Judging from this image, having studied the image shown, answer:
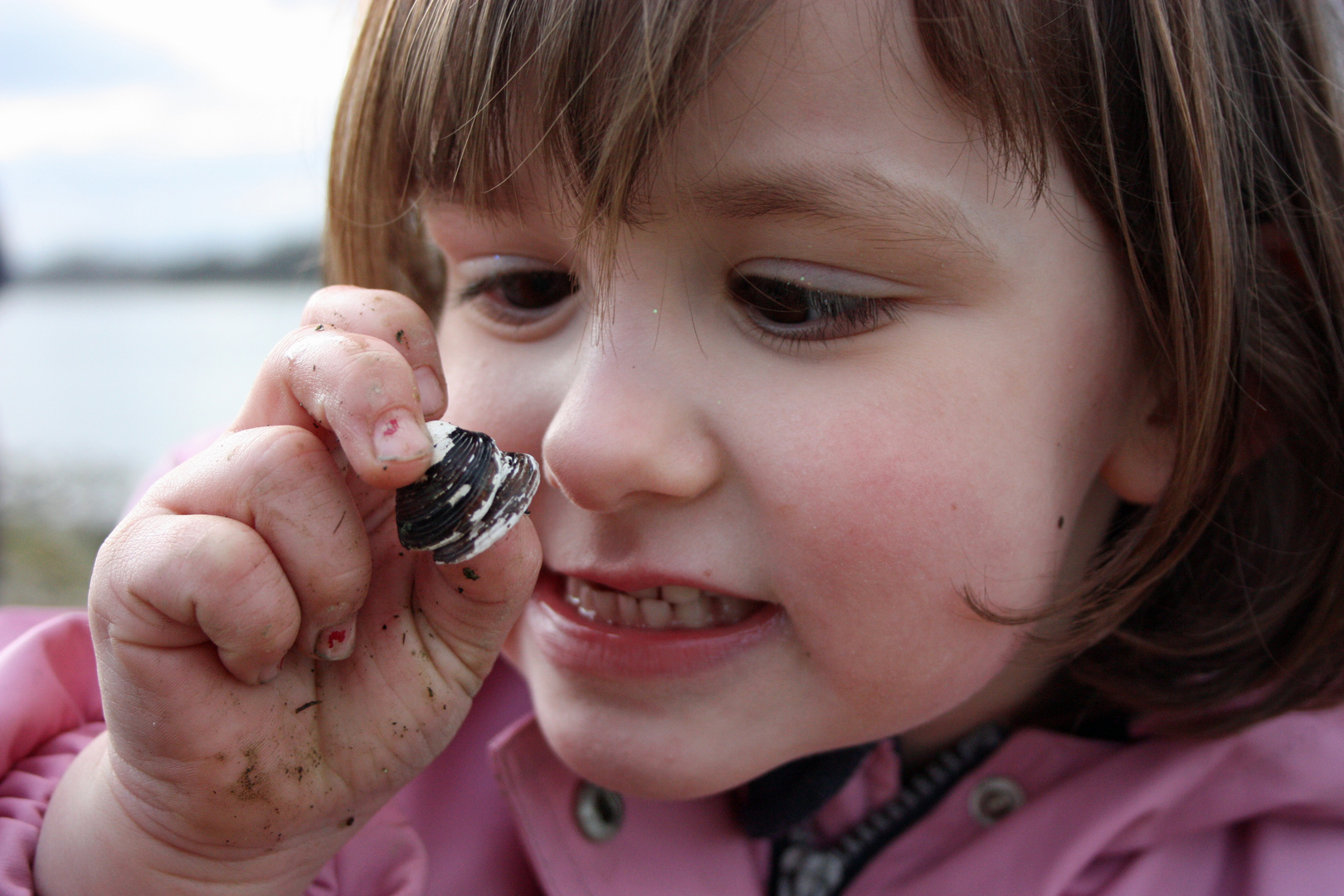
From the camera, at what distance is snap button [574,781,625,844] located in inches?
60.4

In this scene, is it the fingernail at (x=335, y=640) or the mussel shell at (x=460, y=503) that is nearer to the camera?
the mussel shell at (x=460, y=503)

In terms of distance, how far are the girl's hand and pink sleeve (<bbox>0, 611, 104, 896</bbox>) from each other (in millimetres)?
36

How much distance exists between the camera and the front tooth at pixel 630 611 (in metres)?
1.31

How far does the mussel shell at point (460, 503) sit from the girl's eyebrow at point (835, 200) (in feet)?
1.19

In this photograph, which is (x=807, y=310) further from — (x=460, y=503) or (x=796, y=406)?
(x=460, y=503)

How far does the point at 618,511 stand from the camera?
3.90ft

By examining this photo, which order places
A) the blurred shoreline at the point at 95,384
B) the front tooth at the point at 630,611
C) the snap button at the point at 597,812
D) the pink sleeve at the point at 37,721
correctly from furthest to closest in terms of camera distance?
the blurred shoreline at the point at 95,384 < the snap button at the point at 597,812 < the front tooth at the point at 630,611 < the pink sleeve at the point at 37,721

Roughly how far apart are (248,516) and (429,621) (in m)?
0.25

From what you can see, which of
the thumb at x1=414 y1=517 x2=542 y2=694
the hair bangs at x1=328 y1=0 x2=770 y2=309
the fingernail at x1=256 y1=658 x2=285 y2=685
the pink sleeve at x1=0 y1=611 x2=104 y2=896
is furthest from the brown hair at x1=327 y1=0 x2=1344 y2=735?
the pink sleeve at x1=0 y1=611 x2=104 y2=896

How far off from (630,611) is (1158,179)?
0.84m

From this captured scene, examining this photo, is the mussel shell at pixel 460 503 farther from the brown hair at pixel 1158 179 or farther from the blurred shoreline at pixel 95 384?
the blurred shoreline at pixel 95 384

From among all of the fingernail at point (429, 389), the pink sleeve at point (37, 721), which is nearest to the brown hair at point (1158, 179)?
the fingernail at point (429, 389)

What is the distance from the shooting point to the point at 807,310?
1.16m

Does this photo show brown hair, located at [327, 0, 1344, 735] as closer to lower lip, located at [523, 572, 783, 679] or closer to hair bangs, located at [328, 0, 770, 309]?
hair bangs, located at [328, 0, 770, 309]
